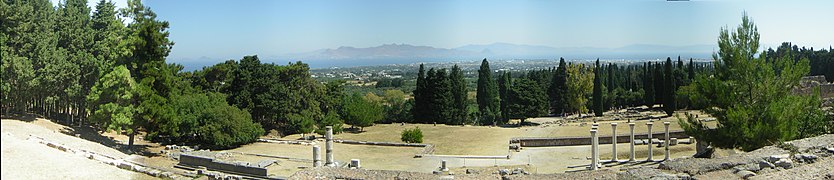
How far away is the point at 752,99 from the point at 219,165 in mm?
16702

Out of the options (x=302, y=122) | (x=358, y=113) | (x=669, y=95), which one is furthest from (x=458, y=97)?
(x=669, y=95)

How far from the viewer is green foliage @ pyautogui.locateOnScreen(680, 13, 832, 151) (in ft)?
52.4

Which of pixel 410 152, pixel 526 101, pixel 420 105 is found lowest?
pixel 410 152

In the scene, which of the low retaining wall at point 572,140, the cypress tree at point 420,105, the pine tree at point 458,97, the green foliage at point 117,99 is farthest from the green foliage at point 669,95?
the green foliage at point 117,99

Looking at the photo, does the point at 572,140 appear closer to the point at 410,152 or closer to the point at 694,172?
the point at 410,152

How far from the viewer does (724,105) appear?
17.0m

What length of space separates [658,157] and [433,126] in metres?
16.8

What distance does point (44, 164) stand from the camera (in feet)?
56.2

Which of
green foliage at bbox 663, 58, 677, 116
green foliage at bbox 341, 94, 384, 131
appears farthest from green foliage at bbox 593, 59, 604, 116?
green foliage at bbox 341, 94, 384, 131

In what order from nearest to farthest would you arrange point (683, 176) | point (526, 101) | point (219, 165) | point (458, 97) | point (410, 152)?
1. point (683, 176)
2. point (219, 165)
3. point (410, 152)
4. point (458, 97)
5. point (526, 101)

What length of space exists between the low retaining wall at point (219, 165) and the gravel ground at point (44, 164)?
98.1 inches

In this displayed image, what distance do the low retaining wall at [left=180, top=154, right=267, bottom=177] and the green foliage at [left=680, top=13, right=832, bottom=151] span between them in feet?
44.9

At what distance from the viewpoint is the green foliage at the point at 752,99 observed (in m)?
Answer: 16.0

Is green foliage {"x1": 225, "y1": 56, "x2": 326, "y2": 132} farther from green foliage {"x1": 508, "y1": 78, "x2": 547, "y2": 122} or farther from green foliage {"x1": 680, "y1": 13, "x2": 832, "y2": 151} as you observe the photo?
green foliage {"x1": 680, "y1": 13, "x2": 832, "y2": 151}
